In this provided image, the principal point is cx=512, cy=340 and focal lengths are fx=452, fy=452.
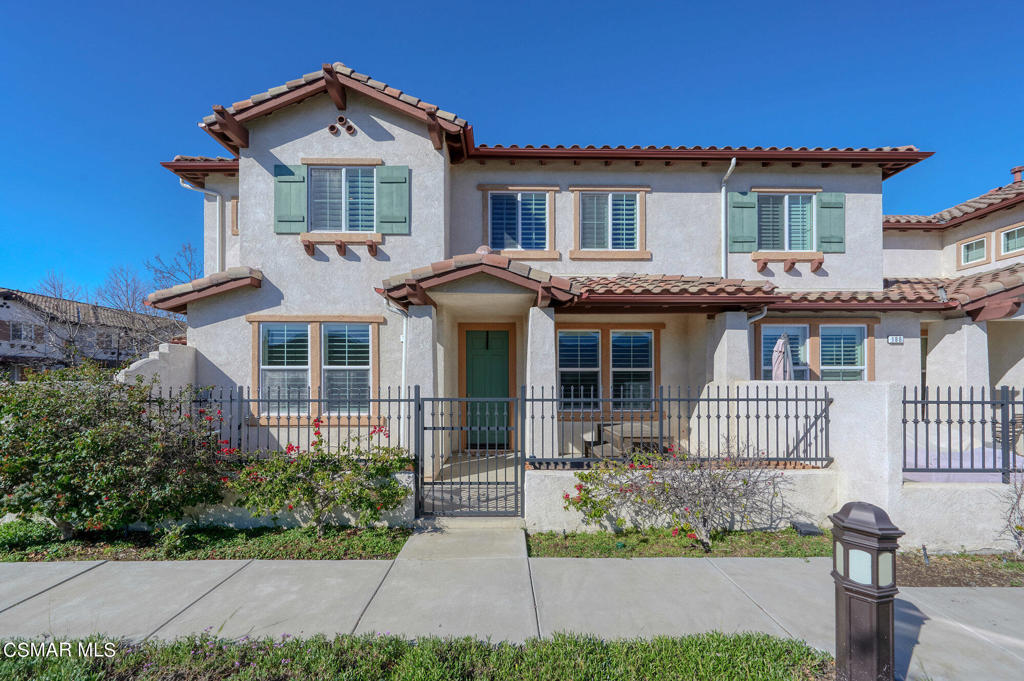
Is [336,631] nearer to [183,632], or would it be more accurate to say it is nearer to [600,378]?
[183,632]

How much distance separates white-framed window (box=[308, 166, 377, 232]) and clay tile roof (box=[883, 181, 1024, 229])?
42.9 ft

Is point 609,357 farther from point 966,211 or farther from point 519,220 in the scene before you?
point 966,211

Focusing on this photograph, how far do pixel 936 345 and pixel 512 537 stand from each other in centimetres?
1064

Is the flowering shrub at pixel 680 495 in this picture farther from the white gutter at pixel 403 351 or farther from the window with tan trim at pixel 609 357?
the window with tan trim at pixel 609 357

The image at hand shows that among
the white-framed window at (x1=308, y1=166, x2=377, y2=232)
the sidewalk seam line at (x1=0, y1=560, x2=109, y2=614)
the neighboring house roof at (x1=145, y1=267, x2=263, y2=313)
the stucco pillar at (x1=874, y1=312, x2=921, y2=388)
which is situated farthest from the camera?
the stucco pillar at (x1=874, y1=312, x2=921, y2=388)

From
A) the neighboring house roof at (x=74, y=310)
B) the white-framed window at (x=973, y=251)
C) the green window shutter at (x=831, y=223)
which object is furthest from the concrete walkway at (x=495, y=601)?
the neighboring house roof at (x=74, y=310)

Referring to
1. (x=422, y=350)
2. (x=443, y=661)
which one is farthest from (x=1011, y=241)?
(x=443, y=661)

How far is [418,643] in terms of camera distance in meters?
3.80

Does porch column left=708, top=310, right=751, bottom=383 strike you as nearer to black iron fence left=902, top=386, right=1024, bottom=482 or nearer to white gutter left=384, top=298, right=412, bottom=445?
black iron fence left=902, top=386, right=1024, bottom=482

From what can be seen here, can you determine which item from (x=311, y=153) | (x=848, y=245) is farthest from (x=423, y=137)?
(x=848, y=245)

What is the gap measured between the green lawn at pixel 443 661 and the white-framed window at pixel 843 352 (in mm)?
8118

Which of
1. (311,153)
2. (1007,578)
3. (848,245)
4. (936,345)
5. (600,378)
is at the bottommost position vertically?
(1007,578)

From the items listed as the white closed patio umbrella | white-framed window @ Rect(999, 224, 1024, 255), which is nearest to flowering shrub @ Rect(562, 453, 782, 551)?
the white closed patio umbrella

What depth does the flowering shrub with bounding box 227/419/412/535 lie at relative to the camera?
6.19 meters
